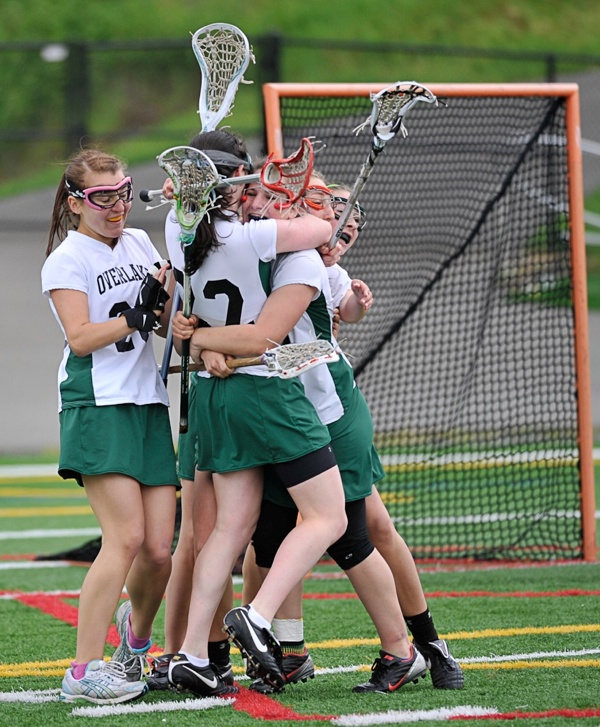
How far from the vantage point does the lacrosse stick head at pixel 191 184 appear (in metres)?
3.75

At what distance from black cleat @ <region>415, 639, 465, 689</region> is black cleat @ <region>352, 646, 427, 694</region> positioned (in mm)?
68

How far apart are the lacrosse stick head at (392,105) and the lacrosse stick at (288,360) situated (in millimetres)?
750

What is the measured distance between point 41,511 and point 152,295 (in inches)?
261

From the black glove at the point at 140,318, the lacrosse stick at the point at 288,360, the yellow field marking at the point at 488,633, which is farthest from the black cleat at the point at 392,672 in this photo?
the black glove at the point at 140,318

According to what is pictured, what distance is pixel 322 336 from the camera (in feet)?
13.5

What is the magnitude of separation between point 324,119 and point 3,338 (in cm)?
1061

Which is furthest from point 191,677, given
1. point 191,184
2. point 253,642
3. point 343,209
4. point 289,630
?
point 343,209

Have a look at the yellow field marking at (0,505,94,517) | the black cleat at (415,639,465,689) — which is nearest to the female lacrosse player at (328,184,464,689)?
the black cleat at (415,639,465,689)

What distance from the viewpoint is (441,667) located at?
4.14 m

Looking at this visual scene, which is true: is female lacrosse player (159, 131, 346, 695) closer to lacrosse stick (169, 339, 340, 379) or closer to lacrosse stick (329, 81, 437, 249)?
lacrosse stick (169, 339, 340, 379)

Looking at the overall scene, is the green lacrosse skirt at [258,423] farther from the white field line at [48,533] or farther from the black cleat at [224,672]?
the white field line at [48,533]

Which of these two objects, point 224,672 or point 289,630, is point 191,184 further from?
point 224,672

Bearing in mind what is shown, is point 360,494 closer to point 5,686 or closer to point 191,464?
point 191,464

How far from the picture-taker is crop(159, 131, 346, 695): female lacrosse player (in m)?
3.81
